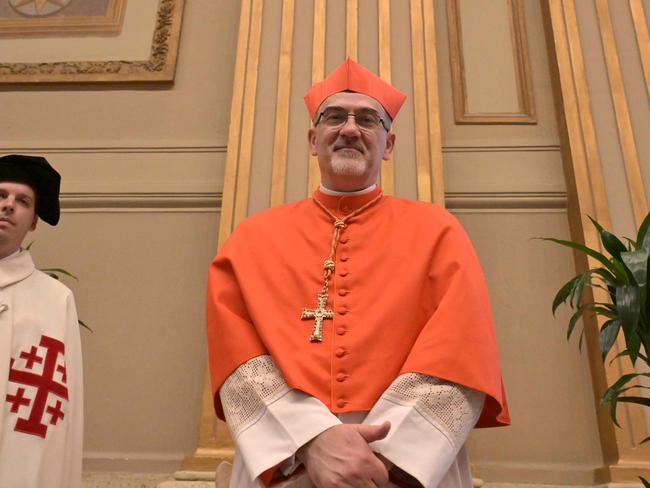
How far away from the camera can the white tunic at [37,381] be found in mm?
1816

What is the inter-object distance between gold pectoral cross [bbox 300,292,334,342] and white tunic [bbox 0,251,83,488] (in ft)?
3.07

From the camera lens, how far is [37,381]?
1.91 metres

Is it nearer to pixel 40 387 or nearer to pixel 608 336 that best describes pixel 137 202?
pixel 40 387

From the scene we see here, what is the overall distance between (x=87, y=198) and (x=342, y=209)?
2.32 metres

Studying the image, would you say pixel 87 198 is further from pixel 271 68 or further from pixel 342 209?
pixel 342 209

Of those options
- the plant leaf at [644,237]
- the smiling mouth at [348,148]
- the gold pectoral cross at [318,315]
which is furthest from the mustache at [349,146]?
the plant leaf at [644,237]

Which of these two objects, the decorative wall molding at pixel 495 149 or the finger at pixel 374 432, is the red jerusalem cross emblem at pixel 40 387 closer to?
the finger at pixel 374 432

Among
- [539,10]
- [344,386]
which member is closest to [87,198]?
[344,386]

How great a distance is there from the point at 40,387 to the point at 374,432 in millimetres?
1198

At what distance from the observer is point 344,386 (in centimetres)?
137

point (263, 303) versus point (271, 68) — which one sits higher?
point (271, 68)

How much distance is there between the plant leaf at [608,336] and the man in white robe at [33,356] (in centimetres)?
178

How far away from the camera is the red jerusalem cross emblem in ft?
6.10

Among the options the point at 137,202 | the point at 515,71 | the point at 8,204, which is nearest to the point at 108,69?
the point at 137,202
